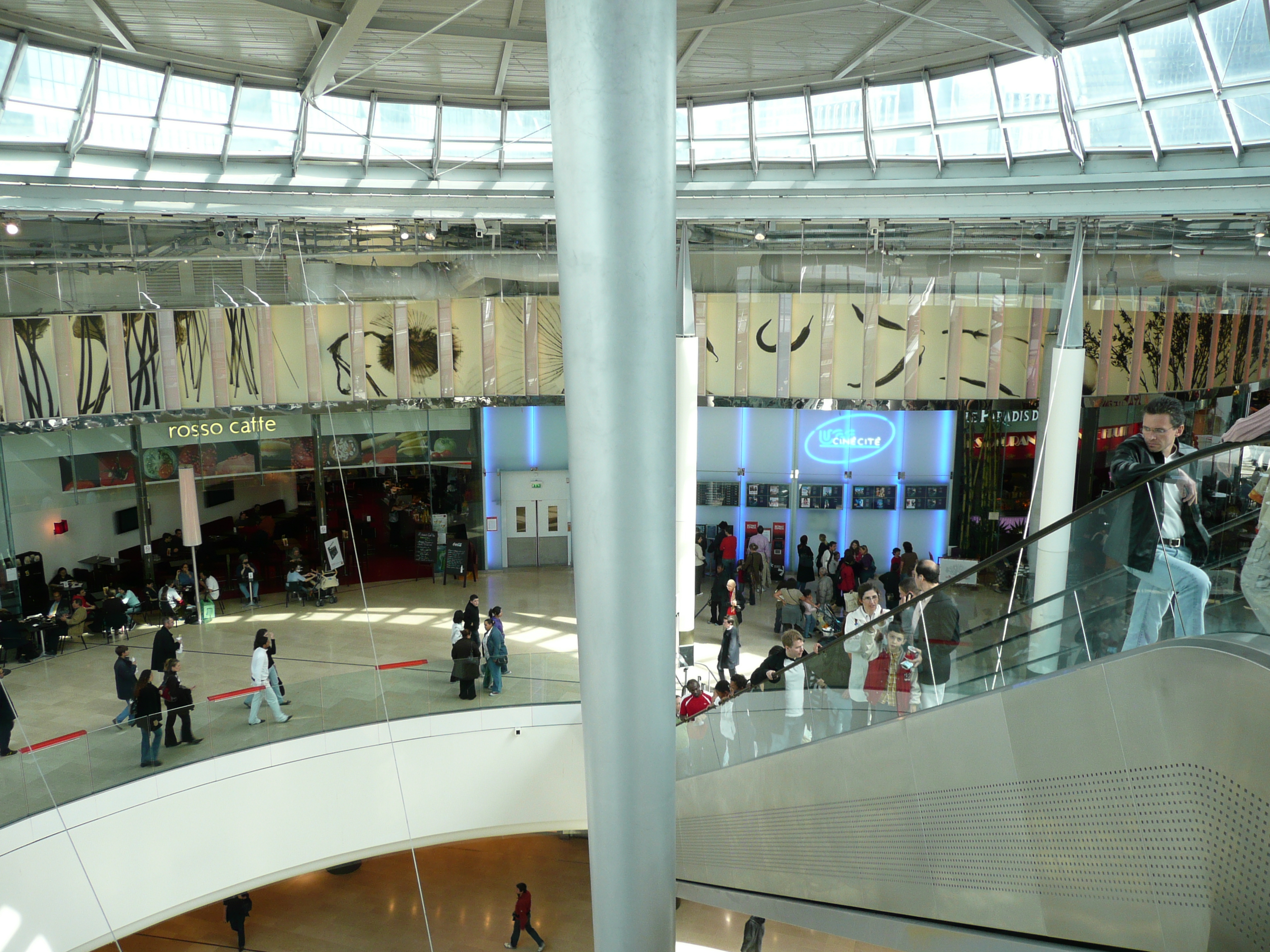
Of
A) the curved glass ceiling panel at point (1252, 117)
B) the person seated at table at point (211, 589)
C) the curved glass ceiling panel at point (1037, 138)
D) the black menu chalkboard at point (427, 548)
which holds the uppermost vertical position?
the curved glass ceiling panel at point (1037, 138)

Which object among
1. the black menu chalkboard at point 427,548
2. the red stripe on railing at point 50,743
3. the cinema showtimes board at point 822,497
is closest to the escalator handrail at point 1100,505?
the red stripe on railing at point 50,743

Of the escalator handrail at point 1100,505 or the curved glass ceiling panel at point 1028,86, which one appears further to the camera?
the curved glass ceiling panel at point 1028,86

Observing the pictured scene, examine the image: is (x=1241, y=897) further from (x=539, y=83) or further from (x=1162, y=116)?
(x=539, y=83)

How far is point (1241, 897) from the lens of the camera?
4.59 m

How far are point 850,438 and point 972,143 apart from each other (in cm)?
1032

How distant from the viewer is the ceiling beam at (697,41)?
12.9m

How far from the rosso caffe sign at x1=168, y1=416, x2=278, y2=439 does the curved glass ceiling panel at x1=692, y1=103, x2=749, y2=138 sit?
41.4ft

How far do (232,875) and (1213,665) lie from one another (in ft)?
50.5

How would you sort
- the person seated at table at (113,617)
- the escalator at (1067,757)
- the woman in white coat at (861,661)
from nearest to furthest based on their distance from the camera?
the escalator at (1067,757) → the woman in white coat at (861,661) → the person seated at table at (113,617)

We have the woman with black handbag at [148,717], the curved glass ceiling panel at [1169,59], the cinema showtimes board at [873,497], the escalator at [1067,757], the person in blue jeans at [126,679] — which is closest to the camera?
the escalator at [1067,757]

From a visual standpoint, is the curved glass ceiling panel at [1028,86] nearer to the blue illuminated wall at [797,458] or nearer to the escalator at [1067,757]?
the blue illuminated wall at [797,458]

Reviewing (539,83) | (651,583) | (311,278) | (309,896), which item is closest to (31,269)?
(311,278)

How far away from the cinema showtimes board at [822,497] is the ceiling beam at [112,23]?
18024 millimetres

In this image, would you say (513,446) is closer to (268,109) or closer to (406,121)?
(406,121)
